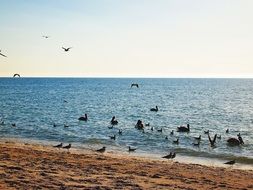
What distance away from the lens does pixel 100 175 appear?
18578 mm

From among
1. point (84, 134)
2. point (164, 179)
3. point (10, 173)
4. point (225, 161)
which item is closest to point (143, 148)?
point (225, 161)

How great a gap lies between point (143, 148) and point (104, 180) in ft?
61.5

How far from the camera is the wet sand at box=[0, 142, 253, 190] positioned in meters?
16.1

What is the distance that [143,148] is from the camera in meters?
35.8

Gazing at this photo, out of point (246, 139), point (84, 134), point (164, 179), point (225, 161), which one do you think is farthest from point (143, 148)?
point (164, 179)

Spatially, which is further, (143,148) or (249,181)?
(143,148)

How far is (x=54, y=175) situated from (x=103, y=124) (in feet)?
130

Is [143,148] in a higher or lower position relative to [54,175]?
lower

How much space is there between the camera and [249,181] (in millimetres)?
20922

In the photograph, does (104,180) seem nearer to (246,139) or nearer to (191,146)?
(191,146)

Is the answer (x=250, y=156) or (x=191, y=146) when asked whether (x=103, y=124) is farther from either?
(x=250, y=156)

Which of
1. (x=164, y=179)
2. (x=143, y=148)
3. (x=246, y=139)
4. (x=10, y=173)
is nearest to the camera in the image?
(x=10, y=173)

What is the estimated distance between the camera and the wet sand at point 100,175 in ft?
52.7

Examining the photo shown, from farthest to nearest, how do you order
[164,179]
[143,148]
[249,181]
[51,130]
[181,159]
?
[51,130], [143,148], [181,159], [249,181], [164,179]
